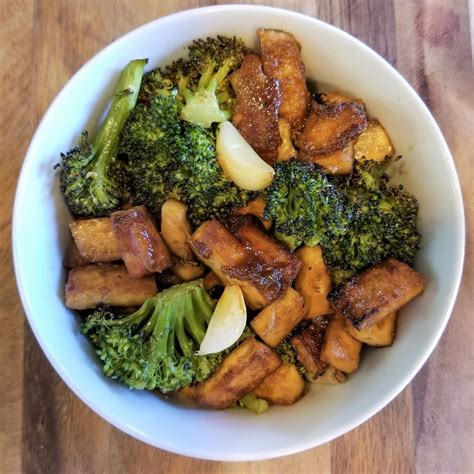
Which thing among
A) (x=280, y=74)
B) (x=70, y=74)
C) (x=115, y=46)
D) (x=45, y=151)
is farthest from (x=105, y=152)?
(x=280, y=74)

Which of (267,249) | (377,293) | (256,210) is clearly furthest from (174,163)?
(377,293)

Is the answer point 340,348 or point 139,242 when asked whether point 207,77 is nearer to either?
point 139,242

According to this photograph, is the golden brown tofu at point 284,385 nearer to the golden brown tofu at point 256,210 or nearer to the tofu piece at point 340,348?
the tofu piece at point 340,348

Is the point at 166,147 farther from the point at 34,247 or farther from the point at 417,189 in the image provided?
the point at 417,189

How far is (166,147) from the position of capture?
70.7 inches

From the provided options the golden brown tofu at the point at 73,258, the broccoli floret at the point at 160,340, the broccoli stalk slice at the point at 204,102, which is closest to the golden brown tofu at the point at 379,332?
the broccoli floret at the point at 160,340

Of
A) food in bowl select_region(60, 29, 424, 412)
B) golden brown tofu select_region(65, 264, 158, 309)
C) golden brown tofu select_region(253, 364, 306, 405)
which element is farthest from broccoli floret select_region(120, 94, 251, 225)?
golden brown tofu select_region(253, 364, 306, 405)

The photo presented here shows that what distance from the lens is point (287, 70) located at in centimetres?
184

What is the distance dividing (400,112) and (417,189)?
0.87ft

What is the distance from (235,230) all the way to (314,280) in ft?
1.03

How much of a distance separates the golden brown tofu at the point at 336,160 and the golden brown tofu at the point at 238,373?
0.62 m

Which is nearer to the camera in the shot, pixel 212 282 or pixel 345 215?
pixel 345 215

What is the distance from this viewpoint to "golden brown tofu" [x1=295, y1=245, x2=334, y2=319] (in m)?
1.83

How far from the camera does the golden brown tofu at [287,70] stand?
1.81m
